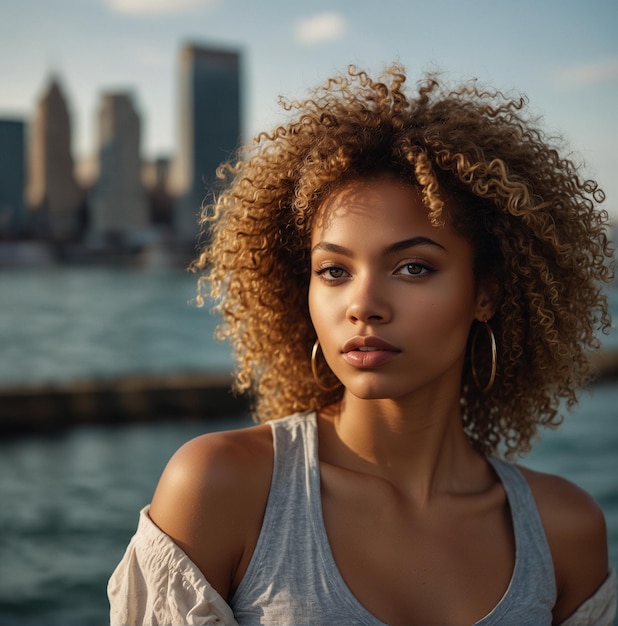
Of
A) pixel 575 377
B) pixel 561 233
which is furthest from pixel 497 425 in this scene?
pixel 561 233

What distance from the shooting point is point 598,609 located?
187 centimetres

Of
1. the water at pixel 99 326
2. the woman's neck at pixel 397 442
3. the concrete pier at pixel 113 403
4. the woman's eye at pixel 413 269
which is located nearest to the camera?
the woman's eye at pixel 413 269

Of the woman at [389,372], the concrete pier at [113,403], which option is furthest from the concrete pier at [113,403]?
the woman at [389,372]

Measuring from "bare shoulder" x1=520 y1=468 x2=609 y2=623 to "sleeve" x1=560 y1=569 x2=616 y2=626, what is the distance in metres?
0.01

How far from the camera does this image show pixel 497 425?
85.0 inches

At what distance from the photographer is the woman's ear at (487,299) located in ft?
6.12

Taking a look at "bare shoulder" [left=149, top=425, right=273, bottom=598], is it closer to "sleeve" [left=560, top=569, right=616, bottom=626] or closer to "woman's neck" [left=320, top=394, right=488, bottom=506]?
"woman's neck" [left=320, top=394, right=488, bottom=506]

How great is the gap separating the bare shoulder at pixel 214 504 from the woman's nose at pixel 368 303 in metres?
0.34

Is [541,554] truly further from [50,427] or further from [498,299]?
[50,427]

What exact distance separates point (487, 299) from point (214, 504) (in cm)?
73

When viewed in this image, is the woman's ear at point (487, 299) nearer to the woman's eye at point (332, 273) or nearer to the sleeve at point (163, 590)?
the woman's eye at point (332, 273)

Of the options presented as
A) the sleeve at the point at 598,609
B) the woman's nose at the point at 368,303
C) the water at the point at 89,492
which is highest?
the woman's nose at the point at 368,303

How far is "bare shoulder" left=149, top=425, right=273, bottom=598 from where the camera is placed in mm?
1581

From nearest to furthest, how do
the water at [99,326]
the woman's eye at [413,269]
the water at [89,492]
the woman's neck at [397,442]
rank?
the woman's eye at [413,269] → the woman's neck at [397,442] → the water at [89,492] → the water at [99,326]
